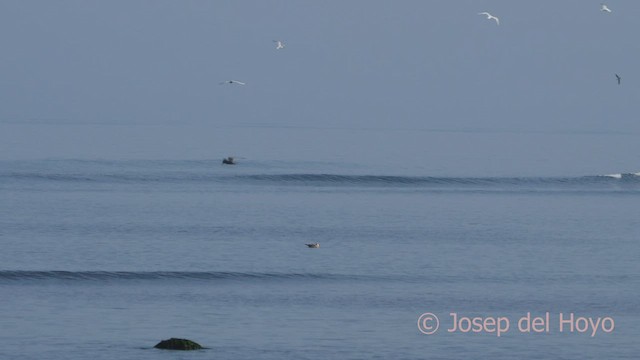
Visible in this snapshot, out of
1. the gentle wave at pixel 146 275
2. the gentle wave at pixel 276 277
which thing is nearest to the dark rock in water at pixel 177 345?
the gentle wave at pixel 276 277

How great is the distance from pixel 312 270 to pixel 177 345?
27.7 meters

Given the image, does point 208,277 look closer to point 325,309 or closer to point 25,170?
point 325,309

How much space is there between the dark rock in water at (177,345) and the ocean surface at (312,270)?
50 cm

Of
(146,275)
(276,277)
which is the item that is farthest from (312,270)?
(146,275)

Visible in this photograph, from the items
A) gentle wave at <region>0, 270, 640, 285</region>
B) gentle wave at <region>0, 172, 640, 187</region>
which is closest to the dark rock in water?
gentle wave at <region>0, 270, 640, 285</region>

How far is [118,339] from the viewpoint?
2144 inches

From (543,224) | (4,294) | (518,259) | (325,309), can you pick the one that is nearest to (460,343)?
(325,309)

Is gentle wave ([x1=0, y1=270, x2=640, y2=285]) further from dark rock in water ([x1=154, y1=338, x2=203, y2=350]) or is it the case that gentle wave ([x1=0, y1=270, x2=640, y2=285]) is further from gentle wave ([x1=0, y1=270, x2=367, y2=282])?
dark rock in water ([x1=154, y1=338, x2=203, y2=350])

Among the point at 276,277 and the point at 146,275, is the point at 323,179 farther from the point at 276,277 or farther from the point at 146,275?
the point at 146,275

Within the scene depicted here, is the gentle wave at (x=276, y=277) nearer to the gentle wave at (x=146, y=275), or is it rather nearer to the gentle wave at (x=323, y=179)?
the gentle wave at (x=146, y=275)

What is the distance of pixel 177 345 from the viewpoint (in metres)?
51.9

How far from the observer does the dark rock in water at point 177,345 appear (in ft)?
170

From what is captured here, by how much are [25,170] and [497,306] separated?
364 ft

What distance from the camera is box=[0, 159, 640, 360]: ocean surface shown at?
182 feet
